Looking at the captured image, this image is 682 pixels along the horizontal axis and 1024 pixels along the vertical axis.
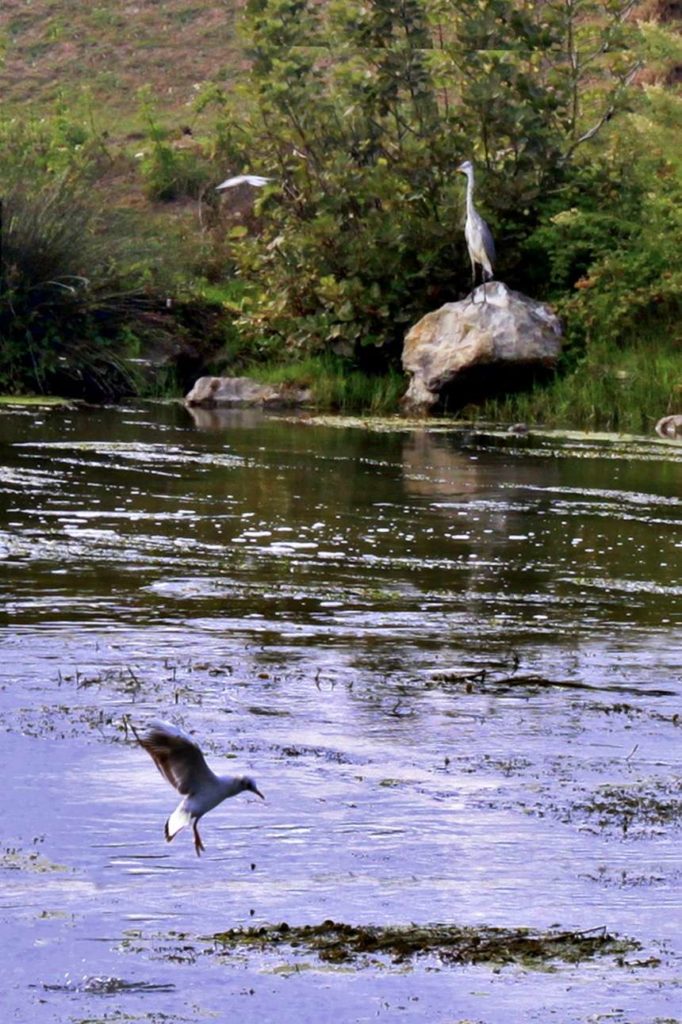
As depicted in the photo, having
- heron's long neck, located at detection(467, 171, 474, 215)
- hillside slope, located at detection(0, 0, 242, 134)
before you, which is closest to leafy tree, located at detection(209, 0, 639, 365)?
heron's long neck, located at detection(467, 171, 474, 215)

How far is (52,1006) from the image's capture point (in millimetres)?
4785

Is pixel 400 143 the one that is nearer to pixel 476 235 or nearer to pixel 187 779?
pixel 476 235

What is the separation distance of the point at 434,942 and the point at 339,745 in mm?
2281

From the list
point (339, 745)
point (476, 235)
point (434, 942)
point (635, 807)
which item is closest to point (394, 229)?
point (476, 235)

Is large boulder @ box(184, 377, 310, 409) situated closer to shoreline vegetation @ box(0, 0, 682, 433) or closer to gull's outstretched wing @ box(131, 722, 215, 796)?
shoreline vegetation @ box(0, 0, 682, 433)

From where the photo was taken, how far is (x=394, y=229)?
25.0 m

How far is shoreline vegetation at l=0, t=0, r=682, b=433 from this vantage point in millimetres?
24094

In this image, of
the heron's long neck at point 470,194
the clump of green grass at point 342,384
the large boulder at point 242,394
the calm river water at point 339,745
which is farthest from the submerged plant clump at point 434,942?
the large boulder at point 242,394

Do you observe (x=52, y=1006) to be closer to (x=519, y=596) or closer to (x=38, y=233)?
(x=519, y=596)

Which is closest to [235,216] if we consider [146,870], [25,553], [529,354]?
[529,354]

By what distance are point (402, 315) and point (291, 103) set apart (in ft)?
10.5

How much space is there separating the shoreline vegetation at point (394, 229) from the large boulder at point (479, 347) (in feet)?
0.94

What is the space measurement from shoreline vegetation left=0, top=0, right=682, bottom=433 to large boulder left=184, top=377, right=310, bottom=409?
281mm

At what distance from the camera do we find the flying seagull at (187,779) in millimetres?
5516
